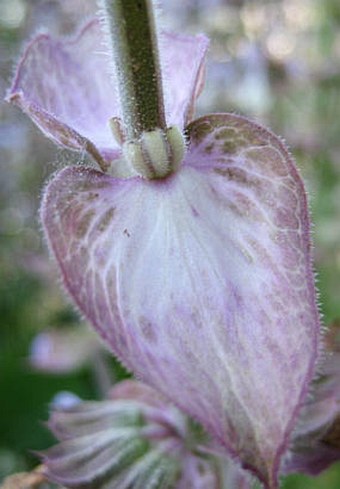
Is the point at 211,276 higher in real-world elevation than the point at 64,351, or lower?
higher

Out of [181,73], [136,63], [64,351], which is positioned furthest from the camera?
[64,351]

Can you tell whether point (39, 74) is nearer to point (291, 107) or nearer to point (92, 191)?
point (92, 191)

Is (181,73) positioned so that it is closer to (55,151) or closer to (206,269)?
(206,269)

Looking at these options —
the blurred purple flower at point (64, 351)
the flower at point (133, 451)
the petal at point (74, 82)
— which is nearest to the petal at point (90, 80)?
the petal at point (74, 82)

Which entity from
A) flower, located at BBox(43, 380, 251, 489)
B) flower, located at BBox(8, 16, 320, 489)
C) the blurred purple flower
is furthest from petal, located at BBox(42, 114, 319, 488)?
the blurred purple flower

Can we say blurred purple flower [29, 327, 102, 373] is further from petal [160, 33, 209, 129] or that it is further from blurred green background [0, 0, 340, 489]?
petal [160, 33, 209, 129]

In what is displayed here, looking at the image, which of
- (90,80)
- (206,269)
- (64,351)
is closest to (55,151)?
(64,351)

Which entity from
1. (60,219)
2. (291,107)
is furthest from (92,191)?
(291,107)

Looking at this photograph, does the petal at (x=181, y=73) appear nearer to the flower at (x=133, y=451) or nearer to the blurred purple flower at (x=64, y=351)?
the flower at (x=133, y=451)
